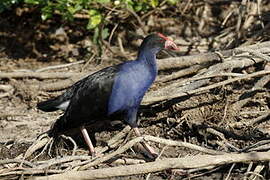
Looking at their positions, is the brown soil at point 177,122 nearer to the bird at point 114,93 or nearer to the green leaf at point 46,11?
the bird at point 114,93

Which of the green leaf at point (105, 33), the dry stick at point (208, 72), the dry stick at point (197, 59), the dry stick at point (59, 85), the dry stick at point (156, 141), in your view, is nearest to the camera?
the dry stick at point (156, 141)

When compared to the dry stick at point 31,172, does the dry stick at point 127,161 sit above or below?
below

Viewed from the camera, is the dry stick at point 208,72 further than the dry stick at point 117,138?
Yes

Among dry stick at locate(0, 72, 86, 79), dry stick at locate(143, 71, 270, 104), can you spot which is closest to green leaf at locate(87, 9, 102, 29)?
dry stick at locate(0, 72, 86, 79)

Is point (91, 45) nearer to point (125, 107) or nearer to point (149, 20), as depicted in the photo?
point (149, 20)

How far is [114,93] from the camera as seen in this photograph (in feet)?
15.6

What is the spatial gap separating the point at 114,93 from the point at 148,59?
44 cm

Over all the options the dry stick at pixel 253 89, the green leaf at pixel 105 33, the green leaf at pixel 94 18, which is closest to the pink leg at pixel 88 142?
the dry stick at pixel 253 89

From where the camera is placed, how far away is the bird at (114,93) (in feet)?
15.5

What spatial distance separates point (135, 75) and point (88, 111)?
0.53m

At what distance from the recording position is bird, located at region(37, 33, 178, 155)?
15.5ft

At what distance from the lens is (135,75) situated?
15.6ft

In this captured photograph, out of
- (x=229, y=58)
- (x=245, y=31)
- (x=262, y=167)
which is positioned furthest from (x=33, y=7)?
(x=262, y=167)

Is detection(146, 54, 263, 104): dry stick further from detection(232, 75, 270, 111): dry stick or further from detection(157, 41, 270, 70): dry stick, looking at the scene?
detection(232, 75, 270, 111): dry stick
